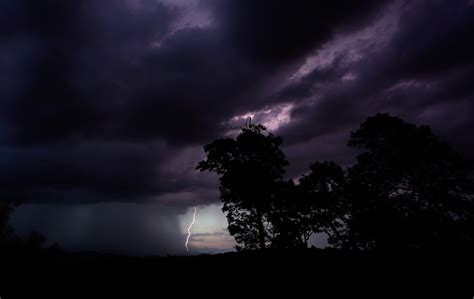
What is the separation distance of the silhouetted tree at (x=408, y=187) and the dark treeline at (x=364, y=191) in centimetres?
6

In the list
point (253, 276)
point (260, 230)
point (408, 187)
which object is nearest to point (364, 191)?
point (408, 187)

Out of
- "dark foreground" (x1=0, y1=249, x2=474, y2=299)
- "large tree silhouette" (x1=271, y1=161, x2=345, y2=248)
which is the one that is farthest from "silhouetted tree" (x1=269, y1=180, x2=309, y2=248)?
"dark foreground" (x1=0, y1=249, x2=474, y2=299)

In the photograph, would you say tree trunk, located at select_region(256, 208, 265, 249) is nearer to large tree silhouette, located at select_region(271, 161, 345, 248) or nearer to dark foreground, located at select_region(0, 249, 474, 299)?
large tree silhouette, located at select_region(271, 161, 345, 248)

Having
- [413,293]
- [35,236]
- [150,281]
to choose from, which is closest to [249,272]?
[150,281]

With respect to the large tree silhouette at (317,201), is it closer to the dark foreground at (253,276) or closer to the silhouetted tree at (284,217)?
the silhouetted tree at (284,217)

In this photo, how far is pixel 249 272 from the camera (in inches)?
345

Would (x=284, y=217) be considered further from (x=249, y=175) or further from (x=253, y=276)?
(x=253, y=276)

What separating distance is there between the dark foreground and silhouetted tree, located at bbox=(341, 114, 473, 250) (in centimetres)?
1263

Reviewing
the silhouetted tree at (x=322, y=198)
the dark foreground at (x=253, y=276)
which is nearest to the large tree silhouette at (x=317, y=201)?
the silhouetted tree at (x=322, y=198)

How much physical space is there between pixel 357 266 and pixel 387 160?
17.5 m

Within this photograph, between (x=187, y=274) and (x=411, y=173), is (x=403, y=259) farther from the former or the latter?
(x=411, y=173)

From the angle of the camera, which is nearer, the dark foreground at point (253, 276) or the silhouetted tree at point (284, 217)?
the dark foreground at point (253, 276)

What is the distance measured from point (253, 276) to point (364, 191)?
23254 mm

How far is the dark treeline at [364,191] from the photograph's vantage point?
69.2 ft
